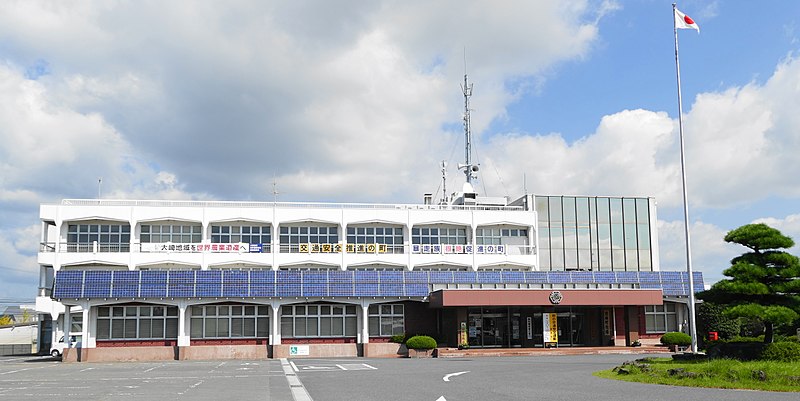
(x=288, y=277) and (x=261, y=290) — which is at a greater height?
(x=288, y=277)

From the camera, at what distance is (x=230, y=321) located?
43156 millimetres

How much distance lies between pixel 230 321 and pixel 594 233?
25587mm

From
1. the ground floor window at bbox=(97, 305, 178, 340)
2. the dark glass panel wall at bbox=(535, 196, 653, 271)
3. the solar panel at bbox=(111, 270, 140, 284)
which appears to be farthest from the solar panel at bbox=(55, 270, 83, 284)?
the dark glass panel wall at bbox=(535, 196, 653, 271)

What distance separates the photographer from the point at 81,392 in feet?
64.5

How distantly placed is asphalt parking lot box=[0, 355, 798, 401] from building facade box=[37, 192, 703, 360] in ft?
41.6

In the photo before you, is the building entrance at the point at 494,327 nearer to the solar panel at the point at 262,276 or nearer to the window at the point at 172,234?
the solar panel at the point at 262,276

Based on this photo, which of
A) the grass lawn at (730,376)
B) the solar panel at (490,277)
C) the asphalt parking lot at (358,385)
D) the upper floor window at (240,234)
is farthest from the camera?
the upper floor window at (240,234)

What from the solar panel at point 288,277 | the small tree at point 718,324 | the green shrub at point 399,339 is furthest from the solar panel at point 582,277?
the solar panel at point 288,277

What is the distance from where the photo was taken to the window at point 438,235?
165ft

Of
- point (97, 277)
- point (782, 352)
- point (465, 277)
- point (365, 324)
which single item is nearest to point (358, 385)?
point (782, 352)

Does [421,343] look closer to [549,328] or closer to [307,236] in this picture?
[549,328]

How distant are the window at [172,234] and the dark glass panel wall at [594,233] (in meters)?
22.7

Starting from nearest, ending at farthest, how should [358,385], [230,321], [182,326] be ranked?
[358,385], [182,326], [230,321]

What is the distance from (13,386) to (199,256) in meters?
24.6
